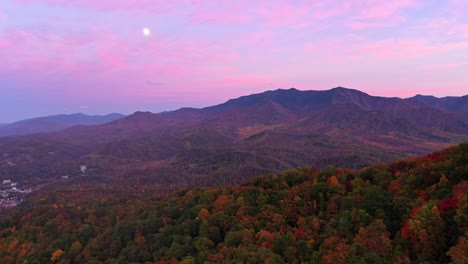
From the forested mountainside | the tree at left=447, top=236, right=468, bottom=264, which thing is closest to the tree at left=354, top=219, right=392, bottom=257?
the forested mountainside

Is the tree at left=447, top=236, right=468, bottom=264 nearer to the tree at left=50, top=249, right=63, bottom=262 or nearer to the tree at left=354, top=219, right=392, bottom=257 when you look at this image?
the tree at left=354, top=219, right=392, bottom=257

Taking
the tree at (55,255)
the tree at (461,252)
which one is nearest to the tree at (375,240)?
the tree at (461,252)

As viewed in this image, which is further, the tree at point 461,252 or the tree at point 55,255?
the tree at point 55,255

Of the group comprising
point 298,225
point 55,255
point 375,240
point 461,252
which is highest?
point 461,252

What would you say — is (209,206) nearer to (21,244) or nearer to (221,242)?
(221,242)

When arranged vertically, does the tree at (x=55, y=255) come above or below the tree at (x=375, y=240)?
below

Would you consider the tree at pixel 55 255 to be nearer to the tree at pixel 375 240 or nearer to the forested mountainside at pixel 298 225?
the forested mountainside at pixel 298 225

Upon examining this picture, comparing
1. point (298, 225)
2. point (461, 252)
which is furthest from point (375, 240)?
point (298, 225)

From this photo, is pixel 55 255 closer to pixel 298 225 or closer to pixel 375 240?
pixel 298 225
